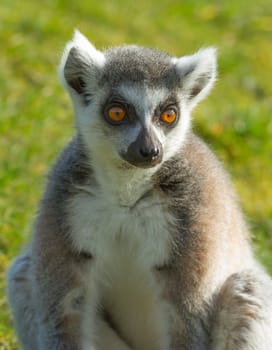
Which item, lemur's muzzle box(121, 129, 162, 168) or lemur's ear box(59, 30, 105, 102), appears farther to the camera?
lemur's ear box(59, 30, 105, 102)

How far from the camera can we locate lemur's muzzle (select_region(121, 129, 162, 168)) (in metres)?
5.22

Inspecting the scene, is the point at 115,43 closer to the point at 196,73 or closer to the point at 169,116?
the point at 196,73

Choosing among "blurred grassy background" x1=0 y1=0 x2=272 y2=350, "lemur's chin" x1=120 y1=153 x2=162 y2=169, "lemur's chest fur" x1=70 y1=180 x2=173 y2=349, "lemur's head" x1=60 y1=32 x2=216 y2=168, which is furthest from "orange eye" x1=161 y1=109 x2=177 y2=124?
"blurred grassy background" x1=0 y1=0 x2=272 y2=350

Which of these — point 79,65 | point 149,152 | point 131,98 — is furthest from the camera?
point 79,65

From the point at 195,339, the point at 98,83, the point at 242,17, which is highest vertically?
the point at 242,17

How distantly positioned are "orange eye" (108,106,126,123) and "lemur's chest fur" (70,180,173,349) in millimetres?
466

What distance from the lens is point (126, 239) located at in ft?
17.9

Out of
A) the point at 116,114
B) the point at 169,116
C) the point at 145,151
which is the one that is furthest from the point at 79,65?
the point at 145,151

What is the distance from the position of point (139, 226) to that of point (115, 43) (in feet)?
18.4

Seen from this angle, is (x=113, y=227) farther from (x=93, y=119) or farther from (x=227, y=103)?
(x=227, y=103)

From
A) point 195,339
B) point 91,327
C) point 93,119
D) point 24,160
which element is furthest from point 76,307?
point 24,160

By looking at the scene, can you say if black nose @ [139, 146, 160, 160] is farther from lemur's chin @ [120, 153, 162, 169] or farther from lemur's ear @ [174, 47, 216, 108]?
lemur's ear @ [174, 47, 216, 108]

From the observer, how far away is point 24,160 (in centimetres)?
845

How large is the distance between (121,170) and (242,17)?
26.3 feet
